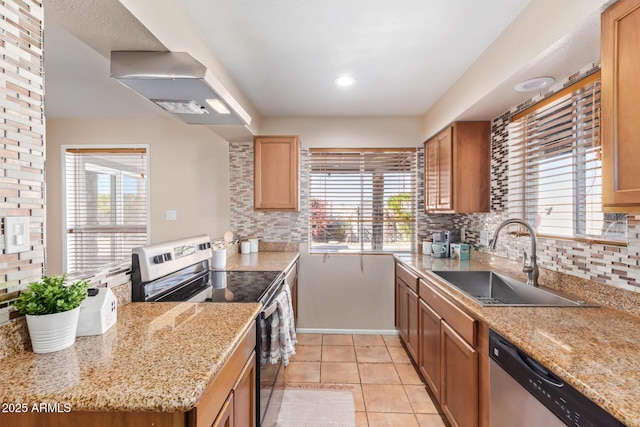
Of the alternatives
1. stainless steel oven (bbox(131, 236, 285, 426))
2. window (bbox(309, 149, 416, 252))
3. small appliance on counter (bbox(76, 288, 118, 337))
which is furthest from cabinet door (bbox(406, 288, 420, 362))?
small appliance on counter (bbox(76, 288, 118, 337))

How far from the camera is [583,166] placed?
67.9 inches

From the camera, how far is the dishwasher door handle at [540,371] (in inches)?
37.9

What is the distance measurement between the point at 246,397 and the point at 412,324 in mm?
1747

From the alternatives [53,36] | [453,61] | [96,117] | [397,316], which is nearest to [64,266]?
[96,117]

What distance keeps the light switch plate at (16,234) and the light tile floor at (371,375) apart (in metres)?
1.98

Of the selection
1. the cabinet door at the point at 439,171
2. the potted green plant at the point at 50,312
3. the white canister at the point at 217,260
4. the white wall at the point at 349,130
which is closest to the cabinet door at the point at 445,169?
the cabinet door at the point at 439,171

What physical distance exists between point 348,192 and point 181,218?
1871mm

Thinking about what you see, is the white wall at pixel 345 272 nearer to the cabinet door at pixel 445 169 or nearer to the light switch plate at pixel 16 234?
the cabinet door at pixel 445 169

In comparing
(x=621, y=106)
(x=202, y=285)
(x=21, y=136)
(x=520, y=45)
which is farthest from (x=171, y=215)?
(x=621, y=106)

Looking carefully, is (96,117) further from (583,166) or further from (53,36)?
(583,166)

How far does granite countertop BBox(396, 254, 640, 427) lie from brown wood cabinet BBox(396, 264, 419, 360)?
94cm

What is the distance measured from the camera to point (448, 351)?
1835mm

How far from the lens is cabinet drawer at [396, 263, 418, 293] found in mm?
2553

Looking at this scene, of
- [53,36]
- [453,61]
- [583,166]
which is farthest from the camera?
[453,61]
